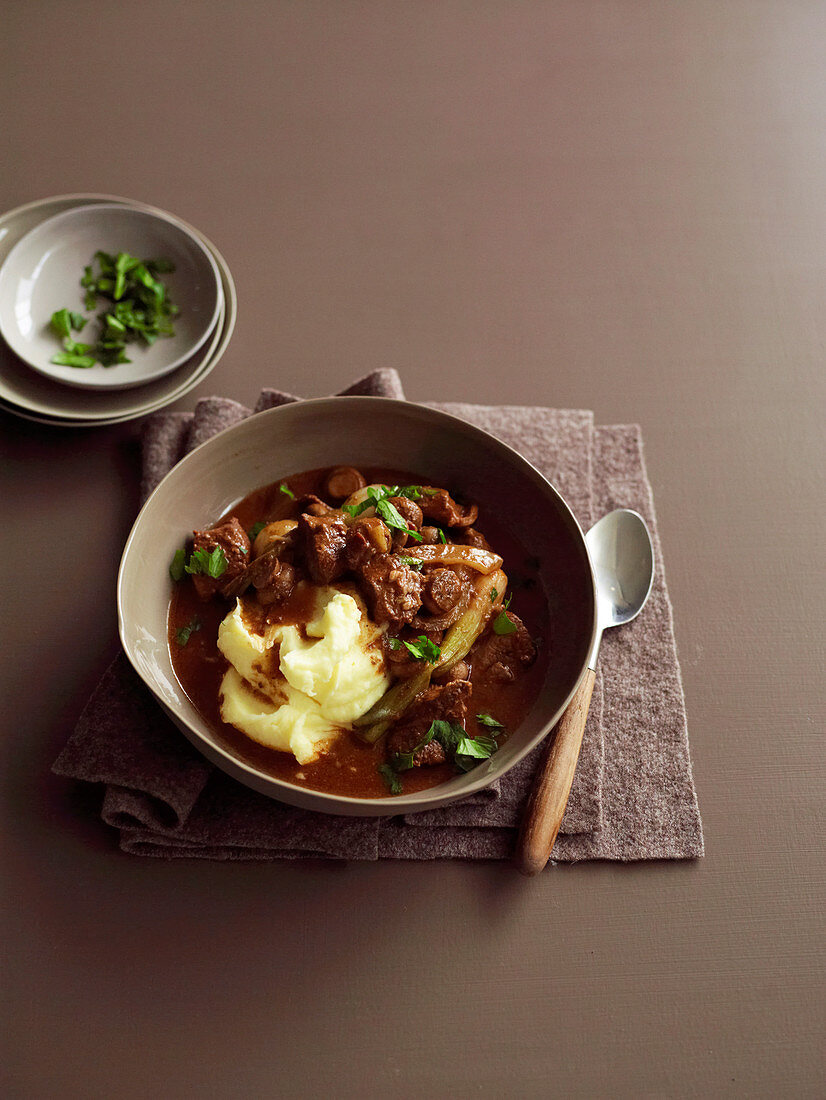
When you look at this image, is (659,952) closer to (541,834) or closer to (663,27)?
(541,834)

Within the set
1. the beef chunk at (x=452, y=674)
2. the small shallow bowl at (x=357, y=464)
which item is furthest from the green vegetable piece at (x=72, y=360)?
the beef chunk at (x=452, y=674)

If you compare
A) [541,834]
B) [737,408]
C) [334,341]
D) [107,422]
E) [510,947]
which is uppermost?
[737,408]

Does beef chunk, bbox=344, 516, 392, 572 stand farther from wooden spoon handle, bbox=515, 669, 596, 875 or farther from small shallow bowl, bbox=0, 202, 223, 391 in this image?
small shallow bowl, bbox=0, 202, 223, 391

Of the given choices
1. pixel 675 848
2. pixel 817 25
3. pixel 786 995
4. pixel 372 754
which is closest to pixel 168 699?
pixel 372 754

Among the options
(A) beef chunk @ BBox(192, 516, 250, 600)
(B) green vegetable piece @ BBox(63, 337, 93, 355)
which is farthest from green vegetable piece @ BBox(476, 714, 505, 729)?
(B) green vegetable piece @ BBox(63, 337, 93, 355)

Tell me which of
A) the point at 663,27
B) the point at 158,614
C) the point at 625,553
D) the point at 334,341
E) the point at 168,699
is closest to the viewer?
the point at 168,699

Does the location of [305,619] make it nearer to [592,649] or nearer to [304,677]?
[304,677]

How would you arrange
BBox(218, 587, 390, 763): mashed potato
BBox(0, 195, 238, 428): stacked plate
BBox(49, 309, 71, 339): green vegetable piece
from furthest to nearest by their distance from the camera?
1. BBox(49, 309, 71, 339): green vegetable piece
2. BBox(0, 195, 238, 428): stacked plate
3. BBox(218, 587, 390, 763): mashed potato
